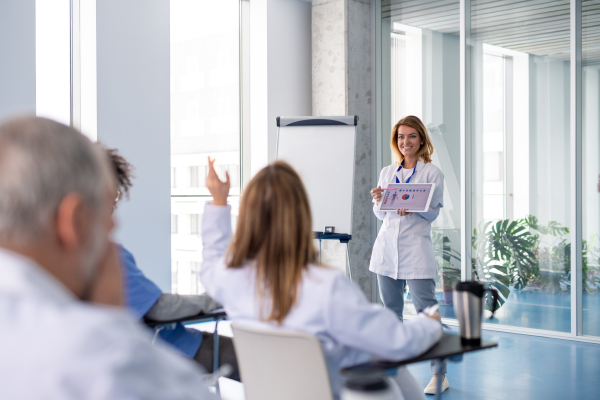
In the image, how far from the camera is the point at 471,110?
4930 millimetres

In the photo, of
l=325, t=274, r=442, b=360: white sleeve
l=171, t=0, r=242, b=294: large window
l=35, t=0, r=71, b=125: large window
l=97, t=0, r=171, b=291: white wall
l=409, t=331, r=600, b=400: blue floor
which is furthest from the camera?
l=171, t=0, r=242, b=294: large window

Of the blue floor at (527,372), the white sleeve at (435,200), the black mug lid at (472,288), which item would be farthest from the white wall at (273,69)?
the black mug lid at (472,288)

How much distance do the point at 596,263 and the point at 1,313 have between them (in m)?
4.60

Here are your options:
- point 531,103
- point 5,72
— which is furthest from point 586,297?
point 5,72

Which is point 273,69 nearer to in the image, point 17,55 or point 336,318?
point 17,55

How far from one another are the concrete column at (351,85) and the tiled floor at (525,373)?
175 centimetres

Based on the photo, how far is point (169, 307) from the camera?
2.02 meters

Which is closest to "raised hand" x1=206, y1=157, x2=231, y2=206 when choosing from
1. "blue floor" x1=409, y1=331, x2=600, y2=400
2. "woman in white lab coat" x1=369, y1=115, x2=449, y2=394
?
"woman in white lab coat" x1=369, y1=115, x2=449, y2=394

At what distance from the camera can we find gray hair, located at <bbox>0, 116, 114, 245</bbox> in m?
0.57

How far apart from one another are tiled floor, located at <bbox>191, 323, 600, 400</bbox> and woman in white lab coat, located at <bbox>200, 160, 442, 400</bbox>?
72.0 inches

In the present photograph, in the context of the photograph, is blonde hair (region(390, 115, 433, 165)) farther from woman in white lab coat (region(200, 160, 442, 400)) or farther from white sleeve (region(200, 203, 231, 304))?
woman in white lab coat (region(200, 160, 442, 400))

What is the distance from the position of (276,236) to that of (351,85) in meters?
4.16

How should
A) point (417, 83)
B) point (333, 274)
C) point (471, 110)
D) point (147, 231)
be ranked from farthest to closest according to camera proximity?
point (417, 83), point (471, 110), point (147, 231), point (333, 274)

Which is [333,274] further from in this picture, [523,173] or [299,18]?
[299,18]
